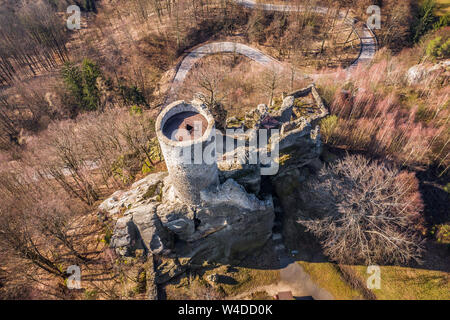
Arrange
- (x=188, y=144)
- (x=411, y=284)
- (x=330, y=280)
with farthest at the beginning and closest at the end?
(x=330, y=280) → (x=411, y=284) → (x=188, y=144)

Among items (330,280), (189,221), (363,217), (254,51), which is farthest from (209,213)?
(254,51)

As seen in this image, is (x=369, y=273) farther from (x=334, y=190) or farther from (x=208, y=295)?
(x=208, y=295)

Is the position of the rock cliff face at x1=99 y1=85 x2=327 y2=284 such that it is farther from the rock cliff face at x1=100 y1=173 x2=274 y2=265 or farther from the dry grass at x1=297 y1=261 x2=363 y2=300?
the dry grass at x1=297 y1=261 x2=363 y2=300

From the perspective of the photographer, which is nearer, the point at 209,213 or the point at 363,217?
the point at 209,213

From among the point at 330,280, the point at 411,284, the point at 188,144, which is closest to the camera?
the point at 188,144

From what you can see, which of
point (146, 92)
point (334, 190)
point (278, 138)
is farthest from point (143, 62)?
point (334, 190)

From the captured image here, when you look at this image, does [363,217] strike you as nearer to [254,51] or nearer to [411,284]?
[411,284]

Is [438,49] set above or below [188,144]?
below
